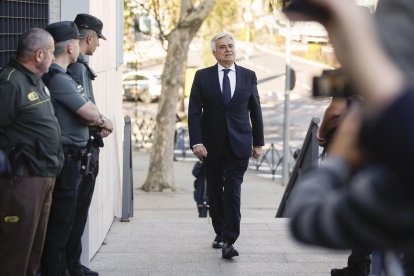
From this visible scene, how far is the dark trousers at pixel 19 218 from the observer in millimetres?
6168

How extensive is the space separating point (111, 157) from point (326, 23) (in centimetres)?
895

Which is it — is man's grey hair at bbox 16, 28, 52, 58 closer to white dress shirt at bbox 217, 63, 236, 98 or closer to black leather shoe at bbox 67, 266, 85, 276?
black leather shoe at bbox 67, 266, 85, 276

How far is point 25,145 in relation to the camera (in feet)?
20.3

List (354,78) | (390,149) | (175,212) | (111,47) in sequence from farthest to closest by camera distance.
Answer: (175,212), (111,47), (354,78), (390,149)

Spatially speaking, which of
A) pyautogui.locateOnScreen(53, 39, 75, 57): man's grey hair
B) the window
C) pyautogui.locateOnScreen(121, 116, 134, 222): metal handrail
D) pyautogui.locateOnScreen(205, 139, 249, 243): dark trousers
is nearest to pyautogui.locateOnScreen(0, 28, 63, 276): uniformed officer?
pyautogui.locateOnScreen(53, 39, 75, 57): man's grey hair

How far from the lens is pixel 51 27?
23.2 feet

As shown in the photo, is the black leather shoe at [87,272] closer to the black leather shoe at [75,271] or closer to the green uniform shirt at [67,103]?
the black leather shoe at [75,271]

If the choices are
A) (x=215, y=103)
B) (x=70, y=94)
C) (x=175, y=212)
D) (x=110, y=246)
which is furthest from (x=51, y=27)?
(x=175, y=212)

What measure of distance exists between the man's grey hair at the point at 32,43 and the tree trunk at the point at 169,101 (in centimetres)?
1693

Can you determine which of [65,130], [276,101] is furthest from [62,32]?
[276,101]

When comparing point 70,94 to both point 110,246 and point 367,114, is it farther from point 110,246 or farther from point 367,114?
point 367,114

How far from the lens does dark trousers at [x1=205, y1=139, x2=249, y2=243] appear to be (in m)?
9.07

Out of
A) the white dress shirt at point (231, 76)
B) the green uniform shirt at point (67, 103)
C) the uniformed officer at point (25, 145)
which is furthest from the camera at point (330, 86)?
the white dress shirt at point (231, 76)

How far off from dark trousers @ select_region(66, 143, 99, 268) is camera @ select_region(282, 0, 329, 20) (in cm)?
523
